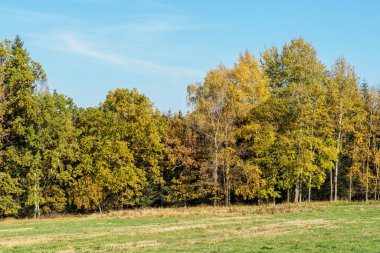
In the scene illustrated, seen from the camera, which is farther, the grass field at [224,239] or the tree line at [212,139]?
the tree line at [212,139]

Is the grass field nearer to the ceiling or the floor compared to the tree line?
nearer to the floor

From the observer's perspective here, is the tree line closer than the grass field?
No

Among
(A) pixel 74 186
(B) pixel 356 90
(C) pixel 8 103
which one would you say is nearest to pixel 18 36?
(C) pixel 8 103

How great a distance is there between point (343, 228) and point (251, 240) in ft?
26.0

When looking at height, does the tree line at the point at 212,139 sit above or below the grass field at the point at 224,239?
above

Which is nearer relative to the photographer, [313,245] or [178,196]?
[313,245]

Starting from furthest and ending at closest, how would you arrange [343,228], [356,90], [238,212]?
[356,90]
[238,212]
[343,228]

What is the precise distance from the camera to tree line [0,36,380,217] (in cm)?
5806

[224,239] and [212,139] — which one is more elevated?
[212,139]

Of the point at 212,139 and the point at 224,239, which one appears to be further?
the point at 212,139

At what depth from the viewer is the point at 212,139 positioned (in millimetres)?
63875

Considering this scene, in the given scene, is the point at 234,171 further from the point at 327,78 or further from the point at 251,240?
the point at 251,240

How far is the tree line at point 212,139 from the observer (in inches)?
2286

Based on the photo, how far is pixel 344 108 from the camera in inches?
2442
